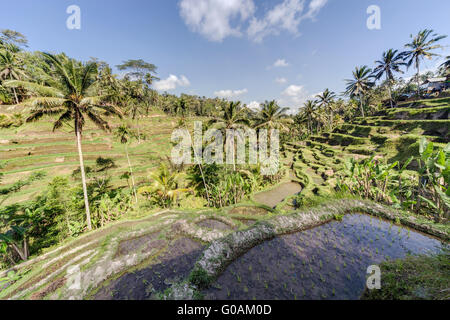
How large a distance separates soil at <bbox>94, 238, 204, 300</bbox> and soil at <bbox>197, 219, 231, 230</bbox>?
6.36 ft

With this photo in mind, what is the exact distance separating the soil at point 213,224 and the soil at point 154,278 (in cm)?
194

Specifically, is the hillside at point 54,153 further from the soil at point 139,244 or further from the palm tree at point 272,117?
the palm tree at point 272,117

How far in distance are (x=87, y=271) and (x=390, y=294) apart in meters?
9.90

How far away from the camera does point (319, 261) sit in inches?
238

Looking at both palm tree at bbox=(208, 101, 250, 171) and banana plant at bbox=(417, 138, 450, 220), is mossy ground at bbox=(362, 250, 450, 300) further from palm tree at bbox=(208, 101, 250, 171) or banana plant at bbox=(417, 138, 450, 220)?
palm tree at bbox=(208, 101, 250, 171)

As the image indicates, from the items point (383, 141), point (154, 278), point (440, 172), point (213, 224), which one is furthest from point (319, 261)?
point (383, 141)

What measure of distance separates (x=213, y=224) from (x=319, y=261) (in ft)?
18.4

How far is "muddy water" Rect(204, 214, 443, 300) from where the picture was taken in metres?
4.89

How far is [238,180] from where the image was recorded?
47.7ft

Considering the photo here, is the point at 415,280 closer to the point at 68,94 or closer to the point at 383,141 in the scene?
the point at 68,94

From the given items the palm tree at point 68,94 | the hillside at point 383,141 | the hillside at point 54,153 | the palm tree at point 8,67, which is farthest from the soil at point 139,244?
the palm tree at point 8,67

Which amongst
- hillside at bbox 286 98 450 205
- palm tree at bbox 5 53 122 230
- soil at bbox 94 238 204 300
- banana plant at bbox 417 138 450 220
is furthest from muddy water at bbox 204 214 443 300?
palm tree at bbox 5 53 122 230

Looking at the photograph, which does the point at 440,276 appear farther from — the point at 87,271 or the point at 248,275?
the point at 87,271

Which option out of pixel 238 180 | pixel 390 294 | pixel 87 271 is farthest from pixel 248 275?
pixel 238 180
